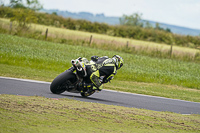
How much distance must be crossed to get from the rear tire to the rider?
50 centimetres

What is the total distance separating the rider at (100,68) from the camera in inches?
418

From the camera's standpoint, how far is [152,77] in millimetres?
21188

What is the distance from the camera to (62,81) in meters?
10.2

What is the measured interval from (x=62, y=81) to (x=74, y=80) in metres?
0.42

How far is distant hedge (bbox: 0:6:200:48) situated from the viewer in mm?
59866

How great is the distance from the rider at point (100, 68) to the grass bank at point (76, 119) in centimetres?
218

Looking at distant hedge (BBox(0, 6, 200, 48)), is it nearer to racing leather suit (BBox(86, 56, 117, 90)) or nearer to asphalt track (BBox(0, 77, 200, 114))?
asphalt track (BBox(0, 77, 200, 114))

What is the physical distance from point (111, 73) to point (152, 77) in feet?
34.6

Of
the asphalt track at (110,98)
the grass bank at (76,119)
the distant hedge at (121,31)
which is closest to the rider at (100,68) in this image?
the asphalt track at (110,98)

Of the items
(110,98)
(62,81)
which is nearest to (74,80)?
(62,81)

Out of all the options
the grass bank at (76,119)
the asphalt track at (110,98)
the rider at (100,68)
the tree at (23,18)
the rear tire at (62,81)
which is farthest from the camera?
the tree at (23,18)

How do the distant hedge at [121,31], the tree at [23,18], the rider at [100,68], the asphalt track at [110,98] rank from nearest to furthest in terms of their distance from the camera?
the rider at [100,68] → the asphalt track at [110,98] → the tree at [23,18] → the distant hedge at [121,31]

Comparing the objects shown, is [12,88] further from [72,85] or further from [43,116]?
[43,116]

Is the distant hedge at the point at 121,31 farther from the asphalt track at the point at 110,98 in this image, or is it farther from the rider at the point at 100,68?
the rider at the point at 100,68
